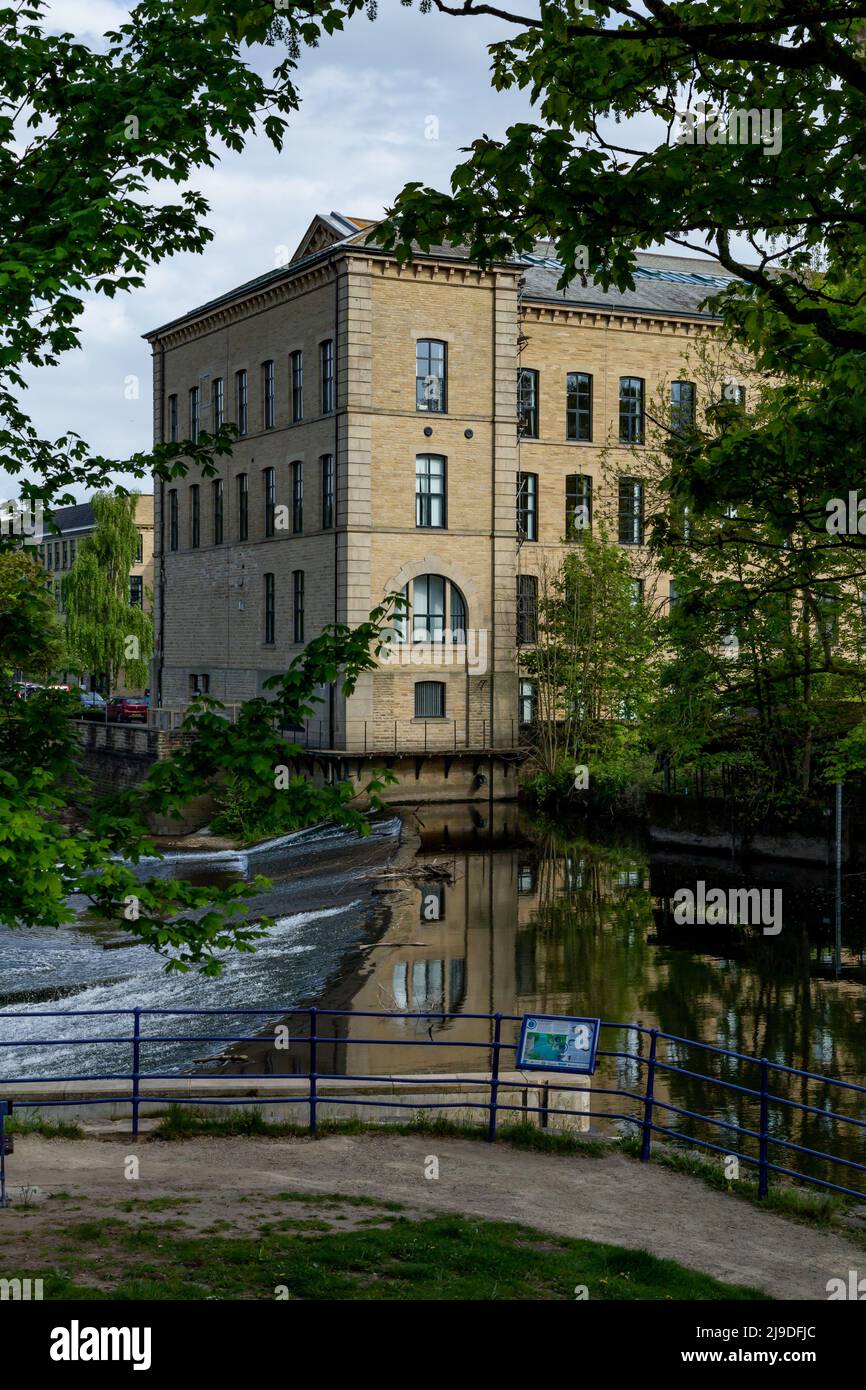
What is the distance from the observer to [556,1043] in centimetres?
1406

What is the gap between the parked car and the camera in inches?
2244

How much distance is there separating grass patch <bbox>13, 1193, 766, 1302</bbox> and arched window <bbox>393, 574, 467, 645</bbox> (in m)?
35.5

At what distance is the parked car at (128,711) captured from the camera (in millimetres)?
57000

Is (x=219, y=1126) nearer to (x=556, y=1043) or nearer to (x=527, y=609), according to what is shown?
(x=556, y=1043)

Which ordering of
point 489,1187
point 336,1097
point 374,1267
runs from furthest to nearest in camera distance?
point 336,1097 < point 489,1187 < point 374,1267

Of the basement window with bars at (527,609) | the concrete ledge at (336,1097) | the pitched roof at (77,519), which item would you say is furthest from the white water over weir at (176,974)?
the pitched roof at (77,519)

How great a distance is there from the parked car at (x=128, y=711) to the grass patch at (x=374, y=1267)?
156 ft

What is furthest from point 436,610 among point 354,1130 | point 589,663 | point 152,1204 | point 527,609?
point 152,1204

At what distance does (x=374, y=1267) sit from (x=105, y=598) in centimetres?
5515

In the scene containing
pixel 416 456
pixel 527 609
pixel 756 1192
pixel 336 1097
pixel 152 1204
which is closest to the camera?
pixel 152 1204

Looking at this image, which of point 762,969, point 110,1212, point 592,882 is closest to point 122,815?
point 110,1212

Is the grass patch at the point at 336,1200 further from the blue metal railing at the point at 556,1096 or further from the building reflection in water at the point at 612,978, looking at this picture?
the building reflection in water at the point at 612,978

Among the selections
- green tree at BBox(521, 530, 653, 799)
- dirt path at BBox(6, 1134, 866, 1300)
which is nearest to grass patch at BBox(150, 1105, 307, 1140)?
dirt path at BBox(6, 1134, 866, 1300)

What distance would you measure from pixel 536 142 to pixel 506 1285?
294 inches
